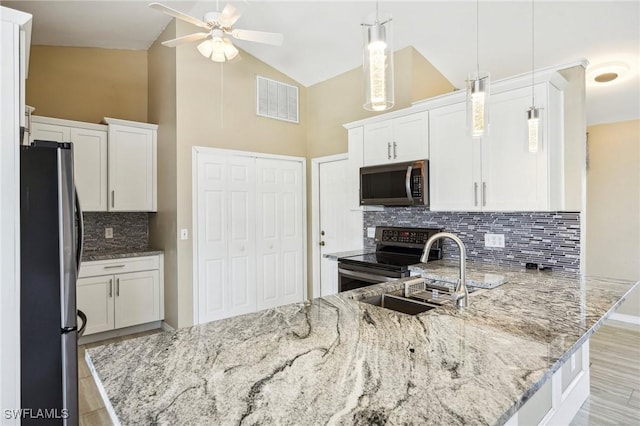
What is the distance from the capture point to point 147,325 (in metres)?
4.00

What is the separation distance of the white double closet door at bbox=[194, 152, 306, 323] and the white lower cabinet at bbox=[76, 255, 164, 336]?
56 cm

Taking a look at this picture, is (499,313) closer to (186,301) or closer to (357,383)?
(357,383)

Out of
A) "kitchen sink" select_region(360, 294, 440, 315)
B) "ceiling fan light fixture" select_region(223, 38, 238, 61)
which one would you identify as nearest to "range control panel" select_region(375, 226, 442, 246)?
"kitchen sink" select_region(360, 294, 440, 315)

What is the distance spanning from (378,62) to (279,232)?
3.29 meters

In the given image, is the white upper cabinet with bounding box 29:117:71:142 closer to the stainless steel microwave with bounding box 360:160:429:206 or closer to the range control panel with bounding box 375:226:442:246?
the stainless steel microwave with bounding box 360:160:429:206

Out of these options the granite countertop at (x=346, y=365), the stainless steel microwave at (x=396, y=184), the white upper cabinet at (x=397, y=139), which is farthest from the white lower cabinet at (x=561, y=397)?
the white upper cabinet at (x=397, y=139)

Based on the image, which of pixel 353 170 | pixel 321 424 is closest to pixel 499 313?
pixel 321 424

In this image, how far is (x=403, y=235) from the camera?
3.57m

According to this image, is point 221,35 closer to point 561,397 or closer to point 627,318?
point 561,397

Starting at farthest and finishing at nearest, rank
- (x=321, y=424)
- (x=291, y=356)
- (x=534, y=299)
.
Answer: (x=534, y=299)
(x=291, y=356)
(x=321, y=424)

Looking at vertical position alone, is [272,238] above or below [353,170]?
below

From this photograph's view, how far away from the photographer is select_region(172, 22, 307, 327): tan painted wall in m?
3.71

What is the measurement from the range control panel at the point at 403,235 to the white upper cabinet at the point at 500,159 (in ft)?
1.33

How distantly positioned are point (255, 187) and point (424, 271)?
246 cm
